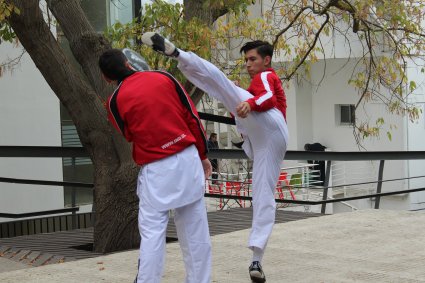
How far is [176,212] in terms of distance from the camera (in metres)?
5.50

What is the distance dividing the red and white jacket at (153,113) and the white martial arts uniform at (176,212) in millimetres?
70

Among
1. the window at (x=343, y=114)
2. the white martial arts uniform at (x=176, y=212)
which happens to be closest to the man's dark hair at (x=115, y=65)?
the white martial arts uniform at (x=176, y=212)

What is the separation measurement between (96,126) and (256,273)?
2.94 metres

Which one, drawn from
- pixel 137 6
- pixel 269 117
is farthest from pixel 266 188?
pixel 137 6

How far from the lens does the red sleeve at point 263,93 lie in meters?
6.34

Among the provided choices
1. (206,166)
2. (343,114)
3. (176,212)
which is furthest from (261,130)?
(343,114)

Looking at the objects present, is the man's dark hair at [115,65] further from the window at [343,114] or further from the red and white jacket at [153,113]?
the window at [343,114]

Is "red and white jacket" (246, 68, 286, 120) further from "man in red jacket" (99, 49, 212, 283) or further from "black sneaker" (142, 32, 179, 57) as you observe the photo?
"black sneaker" (142, 32, 179, 57)

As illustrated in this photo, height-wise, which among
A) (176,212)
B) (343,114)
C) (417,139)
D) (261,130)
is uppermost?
(343,114)

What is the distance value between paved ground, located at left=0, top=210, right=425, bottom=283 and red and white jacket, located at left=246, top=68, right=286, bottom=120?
138 centimetres

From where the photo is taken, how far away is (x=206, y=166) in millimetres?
5824

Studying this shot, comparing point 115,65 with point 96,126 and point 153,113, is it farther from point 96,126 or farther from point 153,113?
point 96,126

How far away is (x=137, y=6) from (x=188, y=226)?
1019cm

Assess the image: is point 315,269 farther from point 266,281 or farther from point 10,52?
point 10,52
